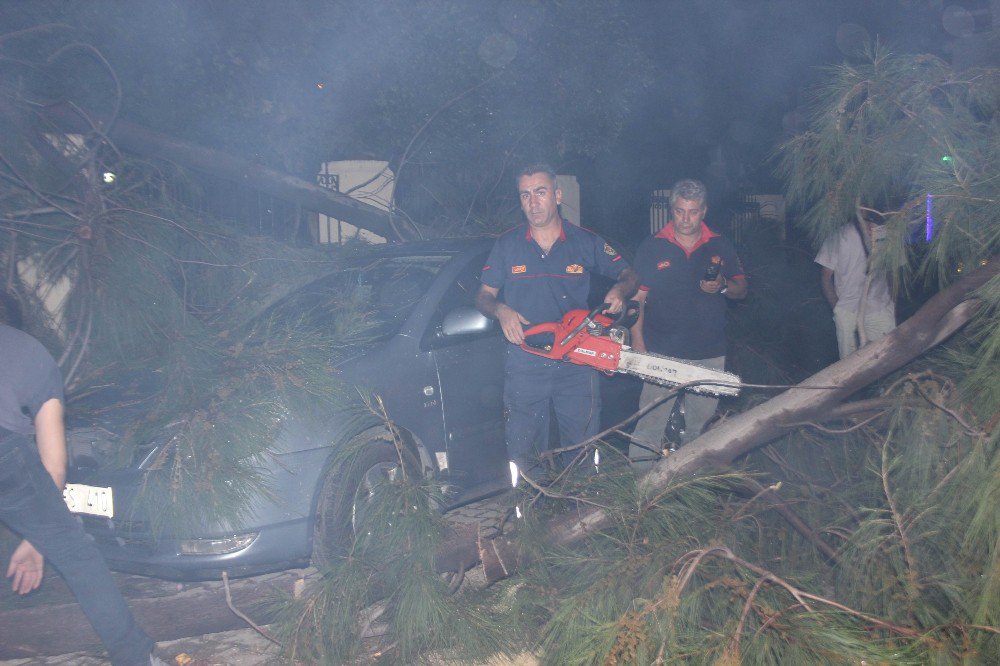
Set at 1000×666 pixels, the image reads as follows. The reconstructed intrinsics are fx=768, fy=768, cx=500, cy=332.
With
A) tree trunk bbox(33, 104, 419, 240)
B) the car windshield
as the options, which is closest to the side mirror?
the car windshield

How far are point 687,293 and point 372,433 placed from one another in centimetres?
196

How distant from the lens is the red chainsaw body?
3.49 m

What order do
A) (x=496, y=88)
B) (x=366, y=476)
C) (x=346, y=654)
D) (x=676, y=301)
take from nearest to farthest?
1. (x=346, y=654)
2. (x=366, y=476)
3. (x=676, y=301)
4. (x=496, y=88)

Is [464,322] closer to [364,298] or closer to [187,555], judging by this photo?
[364,298]

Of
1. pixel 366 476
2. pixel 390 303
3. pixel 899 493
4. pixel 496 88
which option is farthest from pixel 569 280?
pixel 496 88

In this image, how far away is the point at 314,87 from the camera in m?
7.94

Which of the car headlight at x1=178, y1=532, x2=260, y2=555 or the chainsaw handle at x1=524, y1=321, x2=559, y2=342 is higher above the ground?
the chainsaw handle at x1=524, y1=321, x2=559, y2=342

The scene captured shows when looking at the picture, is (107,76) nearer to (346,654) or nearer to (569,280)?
(569,280)

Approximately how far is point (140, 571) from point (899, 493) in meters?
3.14

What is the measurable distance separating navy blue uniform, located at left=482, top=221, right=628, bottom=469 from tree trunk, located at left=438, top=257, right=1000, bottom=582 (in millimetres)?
946

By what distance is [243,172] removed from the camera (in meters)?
5.93

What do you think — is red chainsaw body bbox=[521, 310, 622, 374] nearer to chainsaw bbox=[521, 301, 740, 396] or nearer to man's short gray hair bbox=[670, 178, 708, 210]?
chainsaw bbox=[521, 301, 740, 396]

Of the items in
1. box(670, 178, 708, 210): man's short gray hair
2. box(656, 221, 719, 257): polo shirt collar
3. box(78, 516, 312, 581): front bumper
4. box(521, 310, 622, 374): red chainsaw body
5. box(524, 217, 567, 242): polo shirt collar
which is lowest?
box(78, 516, 312, 581): front bumper

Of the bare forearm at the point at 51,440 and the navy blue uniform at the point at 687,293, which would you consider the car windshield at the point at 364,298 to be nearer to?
the bare forearm at the point at 51,440
